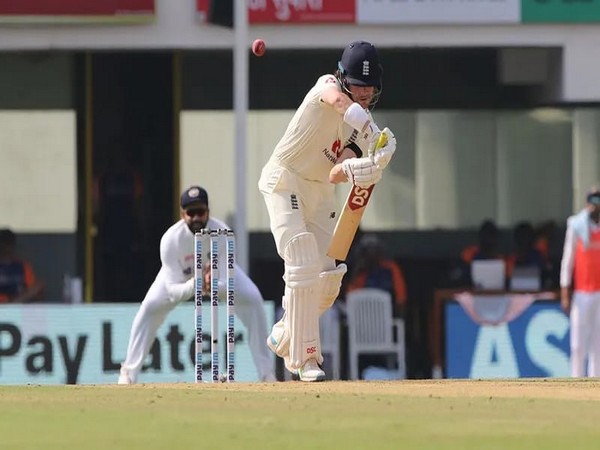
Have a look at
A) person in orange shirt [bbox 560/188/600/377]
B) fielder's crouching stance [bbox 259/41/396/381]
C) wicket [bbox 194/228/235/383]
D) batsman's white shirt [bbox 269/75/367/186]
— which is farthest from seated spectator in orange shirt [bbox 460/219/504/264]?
batsman's white shirt [bbox 269/75/367/186]

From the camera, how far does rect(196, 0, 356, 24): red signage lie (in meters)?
19.3

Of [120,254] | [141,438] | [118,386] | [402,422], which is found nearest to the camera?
[141,438]

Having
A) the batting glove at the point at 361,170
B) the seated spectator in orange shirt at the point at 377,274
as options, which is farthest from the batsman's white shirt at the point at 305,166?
the seated spectator in orange shirt at the point at 377,274

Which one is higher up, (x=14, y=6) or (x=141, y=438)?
(x=14, y=6)

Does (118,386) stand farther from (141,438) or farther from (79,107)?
(79,107)

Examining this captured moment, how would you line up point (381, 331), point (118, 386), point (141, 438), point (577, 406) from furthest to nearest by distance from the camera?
1. point (381, 331)
2. point (118, 386)
3. point (577, 406)
4. point (141, 438)

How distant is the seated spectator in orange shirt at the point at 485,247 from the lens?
770 inches

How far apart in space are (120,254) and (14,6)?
9.55 ft

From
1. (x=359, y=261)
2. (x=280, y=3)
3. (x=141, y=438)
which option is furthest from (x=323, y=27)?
Result: (x=141, y=438)

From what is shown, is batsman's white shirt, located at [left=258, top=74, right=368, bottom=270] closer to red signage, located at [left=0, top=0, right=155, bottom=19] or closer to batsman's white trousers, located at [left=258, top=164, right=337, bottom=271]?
batsman's white trousers, located at [left=258, top=164, right=337, bottom=271]

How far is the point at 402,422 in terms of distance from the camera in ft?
29.7

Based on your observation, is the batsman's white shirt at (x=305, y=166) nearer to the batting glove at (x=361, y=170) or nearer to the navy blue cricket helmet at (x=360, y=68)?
the navy blue cricket helmet at (x=360, y=68)

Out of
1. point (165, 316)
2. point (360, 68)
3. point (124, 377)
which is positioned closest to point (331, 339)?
point (165, 316)

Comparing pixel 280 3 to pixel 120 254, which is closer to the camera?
pixel 280 3
